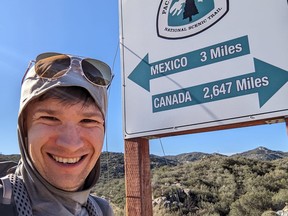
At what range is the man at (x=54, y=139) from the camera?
0.76 metres

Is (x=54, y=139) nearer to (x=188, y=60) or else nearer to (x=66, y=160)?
(x=66, y=160)

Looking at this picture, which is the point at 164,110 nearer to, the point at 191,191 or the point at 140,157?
the point at 140,157

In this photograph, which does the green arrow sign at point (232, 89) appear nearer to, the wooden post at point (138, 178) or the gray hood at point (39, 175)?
the wooden post at point (138, 178)

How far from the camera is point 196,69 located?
211cm

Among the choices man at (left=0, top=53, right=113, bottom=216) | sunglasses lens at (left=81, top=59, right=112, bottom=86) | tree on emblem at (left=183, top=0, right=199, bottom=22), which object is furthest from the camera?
tree on emblem at (left=183, top=0, right=199, bottom=22)

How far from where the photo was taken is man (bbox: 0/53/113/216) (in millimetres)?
764

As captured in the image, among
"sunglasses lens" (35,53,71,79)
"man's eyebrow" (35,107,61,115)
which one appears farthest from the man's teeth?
"sunglasses lens" (35,53,71,79)

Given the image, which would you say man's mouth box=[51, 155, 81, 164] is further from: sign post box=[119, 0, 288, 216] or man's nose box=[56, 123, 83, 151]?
sign post box=[119, 0, 288, 216]

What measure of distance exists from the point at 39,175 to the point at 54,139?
11cm

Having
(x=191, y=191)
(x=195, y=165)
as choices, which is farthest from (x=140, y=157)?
(x=195, y=165)

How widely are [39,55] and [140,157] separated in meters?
1.53

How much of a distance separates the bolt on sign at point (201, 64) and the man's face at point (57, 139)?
4.41ft

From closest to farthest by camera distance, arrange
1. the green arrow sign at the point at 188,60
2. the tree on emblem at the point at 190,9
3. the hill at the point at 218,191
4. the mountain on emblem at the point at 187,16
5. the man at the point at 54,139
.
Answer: the man at the point at 54,139 < the green arrow sign at the point at 188,60 < the mountain on emblem at the point at 187,16 < the tree on emblem at the point at 190,9 < the hill at the point at 218,191

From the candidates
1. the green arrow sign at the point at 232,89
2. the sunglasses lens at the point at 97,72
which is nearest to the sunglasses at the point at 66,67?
the sunglasses lens at the point at 97,72
